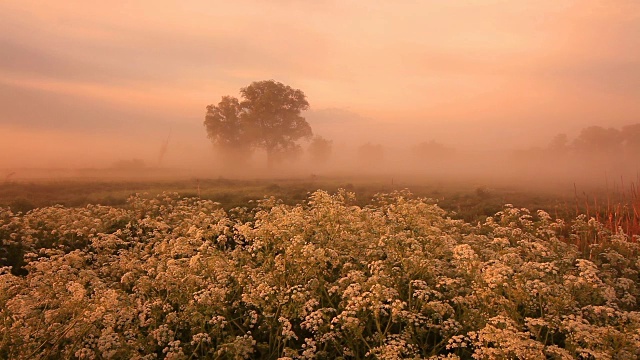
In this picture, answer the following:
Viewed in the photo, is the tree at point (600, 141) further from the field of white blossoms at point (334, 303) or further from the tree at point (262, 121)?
the field of white blossoms at point (334, 303)

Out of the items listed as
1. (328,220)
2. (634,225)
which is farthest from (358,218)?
(634,225)

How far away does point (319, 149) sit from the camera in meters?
111

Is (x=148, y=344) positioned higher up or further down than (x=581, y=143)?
further down

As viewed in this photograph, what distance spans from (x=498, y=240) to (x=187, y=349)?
25.4 feet

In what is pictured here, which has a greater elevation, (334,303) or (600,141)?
(600,141)

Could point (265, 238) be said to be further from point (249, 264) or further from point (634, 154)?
point (634, 154)

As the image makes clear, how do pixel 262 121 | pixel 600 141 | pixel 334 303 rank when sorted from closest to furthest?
pixel 334 303, pixel 262 121, pixel 600 141

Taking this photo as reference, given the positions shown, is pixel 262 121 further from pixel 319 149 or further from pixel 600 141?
pixel 600 141

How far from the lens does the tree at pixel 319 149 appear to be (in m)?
111

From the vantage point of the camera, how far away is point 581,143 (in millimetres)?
129750

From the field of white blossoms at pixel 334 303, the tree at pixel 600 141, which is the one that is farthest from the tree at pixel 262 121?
the tree at pixel 600 141

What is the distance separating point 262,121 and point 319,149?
3696 centimetres

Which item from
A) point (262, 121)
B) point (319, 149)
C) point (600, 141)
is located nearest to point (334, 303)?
point (262, 121)

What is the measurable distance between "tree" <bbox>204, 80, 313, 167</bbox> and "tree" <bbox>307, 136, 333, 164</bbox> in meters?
30.5
